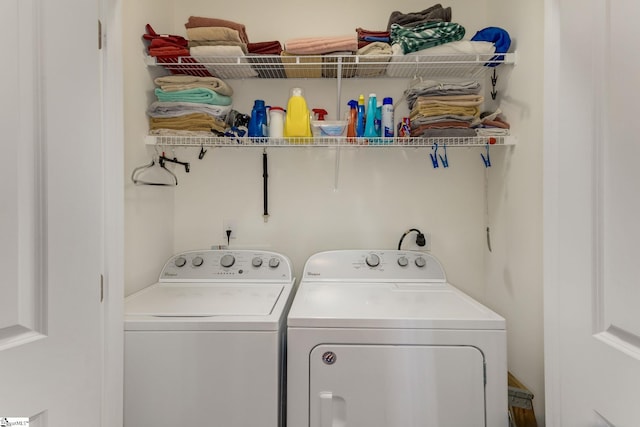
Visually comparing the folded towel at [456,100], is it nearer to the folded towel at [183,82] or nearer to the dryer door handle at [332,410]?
the folded towel at [183,82]

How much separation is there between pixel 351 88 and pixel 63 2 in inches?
58.7

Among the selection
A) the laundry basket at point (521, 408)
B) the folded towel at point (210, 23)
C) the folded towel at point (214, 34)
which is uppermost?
the folded towel at point (210, 23)

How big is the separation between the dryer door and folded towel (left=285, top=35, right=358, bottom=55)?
4.58 ft

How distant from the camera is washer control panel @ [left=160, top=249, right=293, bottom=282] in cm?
185

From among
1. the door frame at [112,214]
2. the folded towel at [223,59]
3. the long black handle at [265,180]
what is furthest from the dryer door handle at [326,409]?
the folded towel at [223,59]

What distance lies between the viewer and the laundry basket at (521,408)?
140cm

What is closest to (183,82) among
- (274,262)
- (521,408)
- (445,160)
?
(274,262)

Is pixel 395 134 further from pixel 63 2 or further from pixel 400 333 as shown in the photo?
pixel 63 2

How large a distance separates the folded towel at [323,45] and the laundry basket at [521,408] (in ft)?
5.74

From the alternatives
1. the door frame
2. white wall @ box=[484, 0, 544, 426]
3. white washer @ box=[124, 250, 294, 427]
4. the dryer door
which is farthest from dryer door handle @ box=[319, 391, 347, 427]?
white wall @ box=[484, 0, 544, 426]

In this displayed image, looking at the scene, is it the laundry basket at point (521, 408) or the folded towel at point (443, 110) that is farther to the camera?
the folded towel at point (443, 110)

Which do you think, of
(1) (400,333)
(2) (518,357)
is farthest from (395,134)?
(2) (518,357)

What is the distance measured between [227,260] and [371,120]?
3.58ft

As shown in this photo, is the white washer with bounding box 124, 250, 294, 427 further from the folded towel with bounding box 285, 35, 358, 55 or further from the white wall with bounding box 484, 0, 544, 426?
the folded towel with bounding box 285, 35, 358, 55
